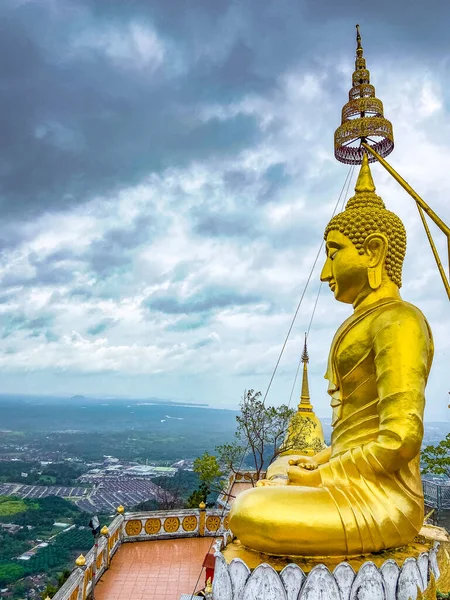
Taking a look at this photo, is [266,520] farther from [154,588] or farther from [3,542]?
[3,542]

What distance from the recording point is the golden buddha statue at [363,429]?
454cm

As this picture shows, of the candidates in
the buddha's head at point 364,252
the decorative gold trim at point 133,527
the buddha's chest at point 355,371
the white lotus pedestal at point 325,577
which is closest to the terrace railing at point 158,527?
the decorative gold trim at point 133,527

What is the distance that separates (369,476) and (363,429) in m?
0.63

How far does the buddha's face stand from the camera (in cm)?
607

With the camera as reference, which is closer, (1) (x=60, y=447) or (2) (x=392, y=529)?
(2) (x=392, y=529)

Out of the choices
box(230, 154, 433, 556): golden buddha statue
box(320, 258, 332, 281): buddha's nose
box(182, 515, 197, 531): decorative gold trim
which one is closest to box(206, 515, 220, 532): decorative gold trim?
box(182, 515, 197, 531): decorative gold trim

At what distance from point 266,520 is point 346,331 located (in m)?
2.36

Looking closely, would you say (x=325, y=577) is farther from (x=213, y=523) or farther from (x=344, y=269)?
(x=213, y=523)

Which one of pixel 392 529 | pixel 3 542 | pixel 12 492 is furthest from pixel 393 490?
pixel 12 492

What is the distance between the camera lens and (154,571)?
10.2 meters

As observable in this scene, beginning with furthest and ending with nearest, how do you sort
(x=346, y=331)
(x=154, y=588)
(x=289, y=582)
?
Answer: (x=154, y=588)
(x=346, y=331)
(x=289, y=582)

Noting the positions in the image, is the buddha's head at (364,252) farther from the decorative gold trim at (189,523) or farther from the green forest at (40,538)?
the green forest at (40,538)

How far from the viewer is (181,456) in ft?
257

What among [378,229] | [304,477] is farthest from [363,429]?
[378,229]
